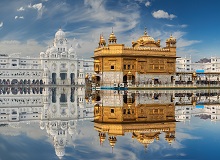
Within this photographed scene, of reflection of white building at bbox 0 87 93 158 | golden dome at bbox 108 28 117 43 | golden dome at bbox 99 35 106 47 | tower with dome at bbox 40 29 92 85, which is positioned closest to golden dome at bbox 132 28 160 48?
golden dome at bbox 108 28 117 43

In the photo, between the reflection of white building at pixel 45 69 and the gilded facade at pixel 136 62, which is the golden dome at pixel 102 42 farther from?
the reflection of white building at pixel 45 69

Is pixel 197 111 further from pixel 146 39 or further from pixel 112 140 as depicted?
pixel 146 39

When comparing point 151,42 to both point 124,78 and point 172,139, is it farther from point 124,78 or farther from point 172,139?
point 172,139

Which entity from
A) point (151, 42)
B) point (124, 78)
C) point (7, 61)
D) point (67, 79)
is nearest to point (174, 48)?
point (151, 42)

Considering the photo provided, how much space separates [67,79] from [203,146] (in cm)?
7413

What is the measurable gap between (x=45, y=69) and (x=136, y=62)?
38.5 metres

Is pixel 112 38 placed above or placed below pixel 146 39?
below

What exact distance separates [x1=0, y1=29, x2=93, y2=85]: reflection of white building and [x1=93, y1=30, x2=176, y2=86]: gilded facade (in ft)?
112

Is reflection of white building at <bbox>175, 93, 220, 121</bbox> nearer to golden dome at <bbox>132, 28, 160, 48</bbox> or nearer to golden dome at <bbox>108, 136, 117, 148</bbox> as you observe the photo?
golden dome at <bbox>108, 136, 117, 148</bbox>

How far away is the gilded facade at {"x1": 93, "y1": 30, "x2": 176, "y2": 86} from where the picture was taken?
41.9 metres

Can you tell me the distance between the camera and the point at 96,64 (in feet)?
144

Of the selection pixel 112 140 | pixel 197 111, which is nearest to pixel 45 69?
pixel 197 111

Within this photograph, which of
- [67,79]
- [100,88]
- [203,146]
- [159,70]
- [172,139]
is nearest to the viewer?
[203,146]

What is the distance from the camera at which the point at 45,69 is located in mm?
76938
